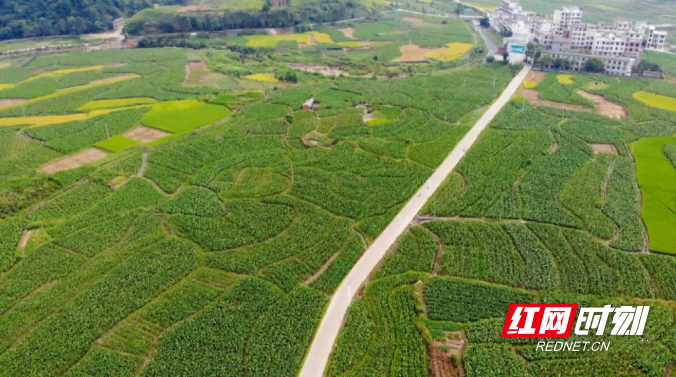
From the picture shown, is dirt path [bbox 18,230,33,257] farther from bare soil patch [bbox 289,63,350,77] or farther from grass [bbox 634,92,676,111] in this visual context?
grass [bbox 634,92,676,111]

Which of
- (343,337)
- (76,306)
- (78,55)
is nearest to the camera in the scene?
(343,337)

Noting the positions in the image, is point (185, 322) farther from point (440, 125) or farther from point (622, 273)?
point (440, 125)

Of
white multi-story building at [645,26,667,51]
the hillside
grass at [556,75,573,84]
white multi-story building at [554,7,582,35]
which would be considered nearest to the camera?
grass at [556,75,573,84]

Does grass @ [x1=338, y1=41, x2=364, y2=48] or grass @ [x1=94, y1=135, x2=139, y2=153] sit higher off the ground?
grass @ [x1=338, y1=41, x2=364, y2=48]

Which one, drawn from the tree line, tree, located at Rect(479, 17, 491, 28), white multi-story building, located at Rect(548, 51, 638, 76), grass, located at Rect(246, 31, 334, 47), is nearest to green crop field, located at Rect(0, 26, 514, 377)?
white multi-story building, located at Rect(548, 51, 638, 76)

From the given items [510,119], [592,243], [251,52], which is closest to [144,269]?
[592,243]

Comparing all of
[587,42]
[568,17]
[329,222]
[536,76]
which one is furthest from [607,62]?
[329,222]
